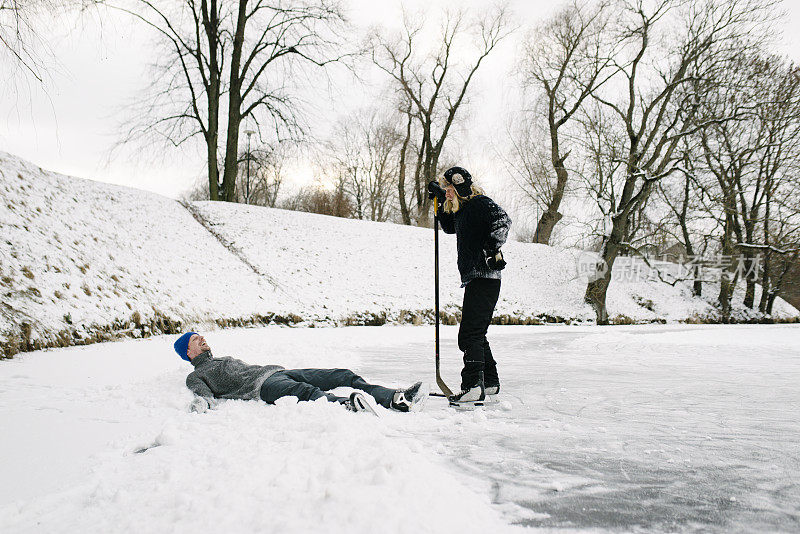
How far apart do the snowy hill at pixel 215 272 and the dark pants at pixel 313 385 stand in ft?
15.6

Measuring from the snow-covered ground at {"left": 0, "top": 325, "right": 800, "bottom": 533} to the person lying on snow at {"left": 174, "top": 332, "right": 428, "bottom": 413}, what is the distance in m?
0.12

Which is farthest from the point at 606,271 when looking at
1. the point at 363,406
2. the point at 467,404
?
the point at 363,406

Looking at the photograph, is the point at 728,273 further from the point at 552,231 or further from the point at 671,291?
the point at 552,231

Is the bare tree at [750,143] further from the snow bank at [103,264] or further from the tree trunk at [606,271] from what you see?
the snow bank at [103,264]

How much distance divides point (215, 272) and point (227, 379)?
10028 millimetres

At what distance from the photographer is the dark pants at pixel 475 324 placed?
13.5 ft

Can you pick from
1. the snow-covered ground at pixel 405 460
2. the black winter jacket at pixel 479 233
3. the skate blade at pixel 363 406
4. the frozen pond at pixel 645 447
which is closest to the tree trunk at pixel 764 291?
the frozen pond at pixel 645 447

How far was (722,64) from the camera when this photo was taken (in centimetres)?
1730

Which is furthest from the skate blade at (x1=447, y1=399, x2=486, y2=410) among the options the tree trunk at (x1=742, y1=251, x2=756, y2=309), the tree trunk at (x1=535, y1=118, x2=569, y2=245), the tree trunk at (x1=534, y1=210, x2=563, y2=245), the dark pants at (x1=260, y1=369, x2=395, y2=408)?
the tree trunk at (x1=742, y1=251, x2=756, y2=309)

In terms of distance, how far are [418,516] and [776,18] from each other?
21.0m

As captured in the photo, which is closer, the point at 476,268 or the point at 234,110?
the point at 476,268

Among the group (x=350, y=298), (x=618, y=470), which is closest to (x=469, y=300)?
(x=618, y=470)

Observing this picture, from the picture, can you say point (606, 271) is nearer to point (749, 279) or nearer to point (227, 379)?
point (749, 279)

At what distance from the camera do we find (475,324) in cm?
417
